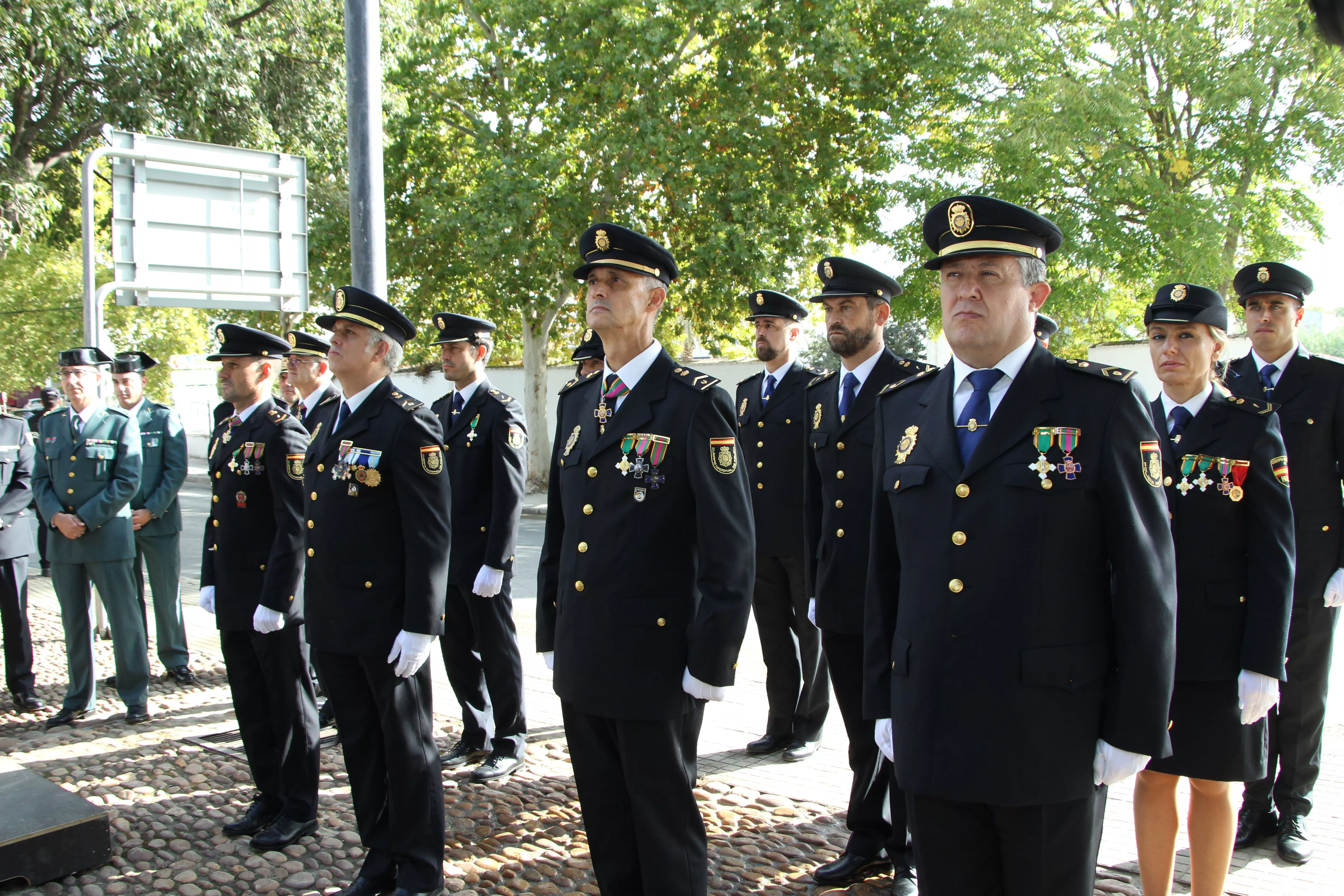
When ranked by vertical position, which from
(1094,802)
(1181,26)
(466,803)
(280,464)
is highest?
(1181,26)

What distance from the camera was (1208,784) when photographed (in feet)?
10.8

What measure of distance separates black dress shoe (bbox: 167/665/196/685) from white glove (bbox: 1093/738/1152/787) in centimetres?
648

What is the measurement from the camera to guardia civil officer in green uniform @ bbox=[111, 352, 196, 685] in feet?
23.6

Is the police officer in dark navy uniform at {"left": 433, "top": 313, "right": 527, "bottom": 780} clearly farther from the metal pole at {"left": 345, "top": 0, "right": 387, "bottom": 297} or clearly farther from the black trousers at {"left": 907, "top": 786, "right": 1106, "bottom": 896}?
the black trousers at {"left": 907, "top": 786, "right": 1106, "bottom": 896}

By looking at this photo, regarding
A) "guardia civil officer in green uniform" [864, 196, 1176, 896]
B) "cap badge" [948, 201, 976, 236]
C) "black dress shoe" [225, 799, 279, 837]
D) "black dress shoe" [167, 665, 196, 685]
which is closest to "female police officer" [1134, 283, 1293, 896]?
"guardia civil officer in green uniform" [864, 196, 1176, 896]

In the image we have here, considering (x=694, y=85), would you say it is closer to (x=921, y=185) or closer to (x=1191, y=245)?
(x=921, y=185)

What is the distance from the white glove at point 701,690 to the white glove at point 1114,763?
40.4 inches

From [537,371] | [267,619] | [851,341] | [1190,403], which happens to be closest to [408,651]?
[267,619]

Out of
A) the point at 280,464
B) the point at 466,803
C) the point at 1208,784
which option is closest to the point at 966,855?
the point at 1208,784

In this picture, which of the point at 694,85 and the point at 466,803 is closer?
the point at 466,803

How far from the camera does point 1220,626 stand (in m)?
3.28

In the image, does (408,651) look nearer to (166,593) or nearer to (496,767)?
(496,767)

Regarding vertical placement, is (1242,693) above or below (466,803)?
above

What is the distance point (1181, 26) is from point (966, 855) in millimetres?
14315
